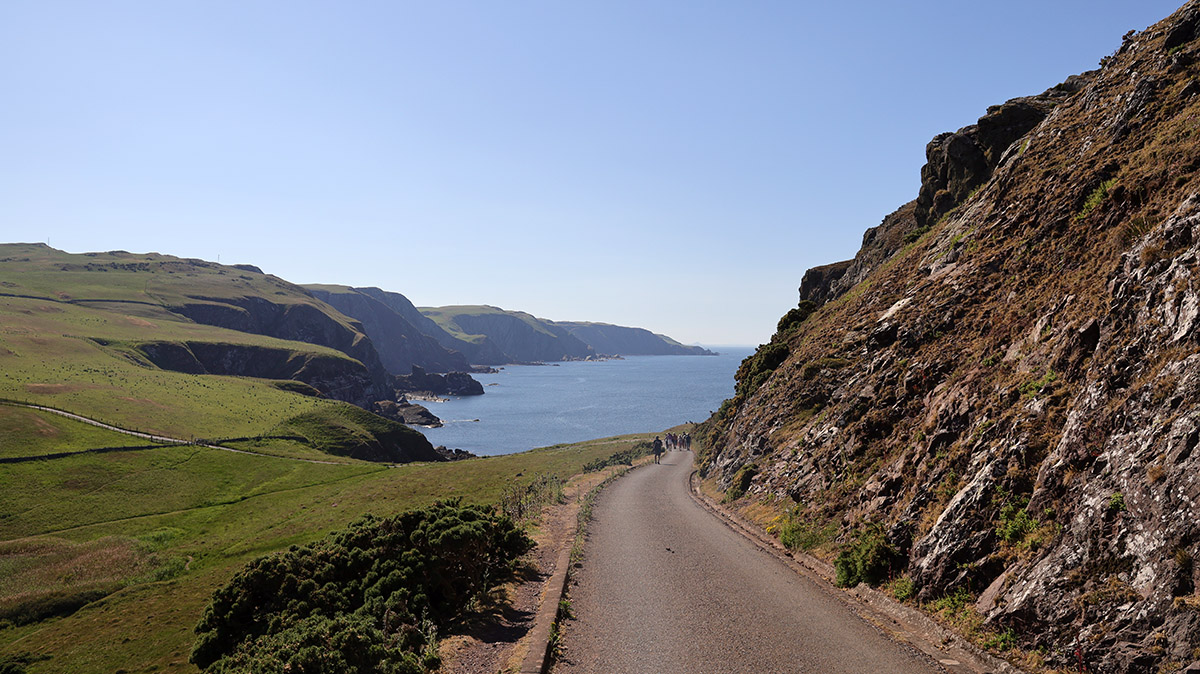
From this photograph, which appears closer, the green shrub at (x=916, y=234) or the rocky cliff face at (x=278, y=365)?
the green shrub at (x=916, y=234)

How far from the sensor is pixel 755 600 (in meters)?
14.7

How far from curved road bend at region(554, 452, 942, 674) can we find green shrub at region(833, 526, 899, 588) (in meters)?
0.88

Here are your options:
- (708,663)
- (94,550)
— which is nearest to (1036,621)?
(708,663)

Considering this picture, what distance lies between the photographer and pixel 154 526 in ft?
167

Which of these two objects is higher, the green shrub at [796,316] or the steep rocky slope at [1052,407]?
the green shrub at [796,316]

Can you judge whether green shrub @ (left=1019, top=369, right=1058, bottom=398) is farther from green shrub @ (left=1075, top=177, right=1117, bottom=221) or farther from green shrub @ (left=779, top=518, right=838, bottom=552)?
green shrub @ (left=779, top=518, right=838, bottom=552)

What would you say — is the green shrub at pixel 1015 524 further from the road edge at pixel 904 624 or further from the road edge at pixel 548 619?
the road edge at pixel 548 619

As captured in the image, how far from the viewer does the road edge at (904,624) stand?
9.91 metres

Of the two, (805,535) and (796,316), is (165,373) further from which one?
(805,535)

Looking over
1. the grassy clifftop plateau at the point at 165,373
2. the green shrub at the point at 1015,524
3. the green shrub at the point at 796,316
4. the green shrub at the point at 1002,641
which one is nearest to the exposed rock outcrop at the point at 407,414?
the grassy clifftop plateau at the point at 165,373

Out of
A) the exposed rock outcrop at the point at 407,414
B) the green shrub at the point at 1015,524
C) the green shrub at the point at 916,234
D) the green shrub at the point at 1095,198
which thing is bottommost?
the exposed rock outcrop at the point at 407,414

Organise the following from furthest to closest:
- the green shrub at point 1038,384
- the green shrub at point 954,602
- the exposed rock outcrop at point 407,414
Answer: the exposed rock outcrop at point 407,414 → the green shrub at point 1038,384 → the green shrub at point 954,602

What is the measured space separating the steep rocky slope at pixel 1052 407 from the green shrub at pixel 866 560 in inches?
2.3

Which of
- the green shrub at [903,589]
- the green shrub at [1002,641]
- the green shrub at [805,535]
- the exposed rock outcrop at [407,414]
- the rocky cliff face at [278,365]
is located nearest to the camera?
Result: the green shrub at [1002,641]
